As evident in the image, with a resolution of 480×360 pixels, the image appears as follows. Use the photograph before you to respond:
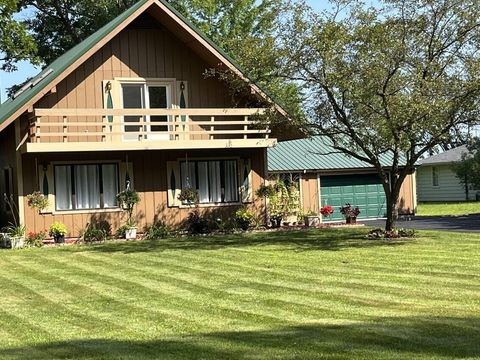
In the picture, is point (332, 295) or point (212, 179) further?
point (212, 179)

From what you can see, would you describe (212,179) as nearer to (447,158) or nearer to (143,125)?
(143,125)

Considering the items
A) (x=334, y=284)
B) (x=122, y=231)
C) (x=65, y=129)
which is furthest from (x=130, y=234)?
(x=334, y=284)

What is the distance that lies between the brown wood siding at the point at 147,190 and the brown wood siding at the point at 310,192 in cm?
485

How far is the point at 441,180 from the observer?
44.8m

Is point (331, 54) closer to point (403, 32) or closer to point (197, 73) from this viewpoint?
point (403, 32)

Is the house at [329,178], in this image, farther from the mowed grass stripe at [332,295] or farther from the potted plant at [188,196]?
the mowed grass stripe at [332,295]

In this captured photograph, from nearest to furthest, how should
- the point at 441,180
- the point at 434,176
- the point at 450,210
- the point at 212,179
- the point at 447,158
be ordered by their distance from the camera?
the point at 212,179, the point at 450,210, the point at 447,158, the point at 441,180, the point at 434,176

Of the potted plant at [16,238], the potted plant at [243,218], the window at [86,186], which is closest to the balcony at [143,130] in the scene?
the window at [86,186]

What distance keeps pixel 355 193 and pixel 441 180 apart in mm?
16912

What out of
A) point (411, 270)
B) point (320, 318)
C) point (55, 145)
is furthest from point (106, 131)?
point (320, 318)

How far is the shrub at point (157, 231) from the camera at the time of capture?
71.1 ft

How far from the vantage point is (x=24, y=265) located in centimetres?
1550

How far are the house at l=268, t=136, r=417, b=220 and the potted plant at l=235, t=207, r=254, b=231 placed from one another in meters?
4.99

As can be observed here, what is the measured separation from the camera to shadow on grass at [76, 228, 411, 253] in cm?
1769
